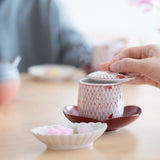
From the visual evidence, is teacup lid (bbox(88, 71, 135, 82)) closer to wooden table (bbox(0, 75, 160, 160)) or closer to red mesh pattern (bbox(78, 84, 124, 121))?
red mesh pattern (bbox(78, 84, 124, 121))

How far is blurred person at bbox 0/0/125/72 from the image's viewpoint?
253 centimetres

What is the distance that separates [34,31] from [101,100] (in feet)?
6.11

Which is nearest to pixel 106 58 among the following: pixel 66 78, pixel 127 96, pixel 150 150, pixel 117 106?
pixel 66 78

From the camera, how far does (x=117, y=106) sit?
36.2 inches

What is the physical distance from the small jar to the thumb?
472 millimetres

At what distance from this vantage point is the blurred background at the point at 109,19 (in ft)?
7.92

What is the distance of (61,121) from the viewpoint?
1.04m

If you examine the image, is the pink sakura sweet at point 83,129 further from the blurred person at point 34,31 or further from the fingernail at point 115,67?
the blurred person at point 34,31

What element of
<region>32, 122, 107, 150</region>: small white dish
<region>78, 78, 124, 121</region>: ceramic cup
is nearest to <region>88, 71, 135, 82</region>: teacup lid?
<region>78, 78, 124, 121</region>: ceramic cup

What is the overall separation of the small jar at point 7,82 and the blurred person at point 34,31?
3.66 ft

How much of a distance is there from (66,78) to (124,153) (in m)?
0.99

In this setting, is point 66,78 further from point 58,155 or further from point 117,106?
point 58,155

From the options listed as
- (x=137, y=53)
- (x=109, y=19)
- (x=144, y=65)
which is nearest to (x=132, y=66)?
(x=144, y=65)

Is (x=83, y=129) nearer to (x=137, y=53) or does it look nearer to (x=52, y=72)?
(x=137, y=53)
